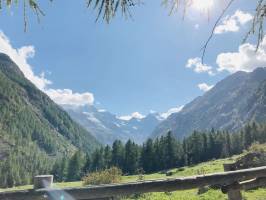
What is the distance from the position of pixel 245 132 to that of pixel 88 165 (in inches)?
2237

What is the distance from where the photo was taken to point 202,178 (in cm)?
618

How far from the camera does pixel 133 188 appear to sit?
5.78m

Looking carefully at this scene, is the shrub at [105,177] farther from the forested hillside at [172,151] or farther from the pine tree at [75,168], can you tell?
the pine tree at [75,168]

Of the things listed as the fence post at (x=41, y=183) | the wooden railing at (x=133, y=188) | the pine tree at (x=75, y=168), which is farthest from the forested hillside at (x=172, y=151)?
the fence post at (x=41, y=183)

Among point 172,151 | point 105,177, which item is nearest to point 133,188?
point 105,177

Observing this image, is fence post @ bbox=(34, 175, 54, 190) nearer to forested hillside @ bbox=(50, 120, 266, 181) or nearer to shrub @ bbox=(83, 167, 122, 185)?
shrub @ bbox=(83, 167, 122, 185)

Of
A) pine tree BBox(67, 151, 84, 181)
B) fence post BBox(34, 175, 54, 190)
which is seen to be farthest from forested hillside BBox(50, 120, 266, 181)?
fence post BBox(34, 175, 54, 190)

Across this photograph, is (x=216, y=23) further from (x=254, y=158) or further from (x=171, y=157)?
(x=171, y=157)

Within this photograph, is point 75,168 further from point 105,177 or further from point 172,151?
point 105,177

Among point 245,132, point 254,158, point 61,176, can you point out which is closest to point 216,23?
point 254,158

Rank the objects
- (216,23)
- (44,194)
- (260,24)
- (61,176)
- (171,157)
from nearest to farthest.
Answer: (216,23) → (260,24) → (44,194) → (171,157) → (61,176)

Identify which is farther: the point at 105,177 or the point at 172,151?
the point at 172,151

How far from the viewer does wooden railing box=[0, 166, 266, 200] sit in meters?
5.50

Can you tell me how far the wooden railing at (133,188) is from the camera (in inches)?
217
